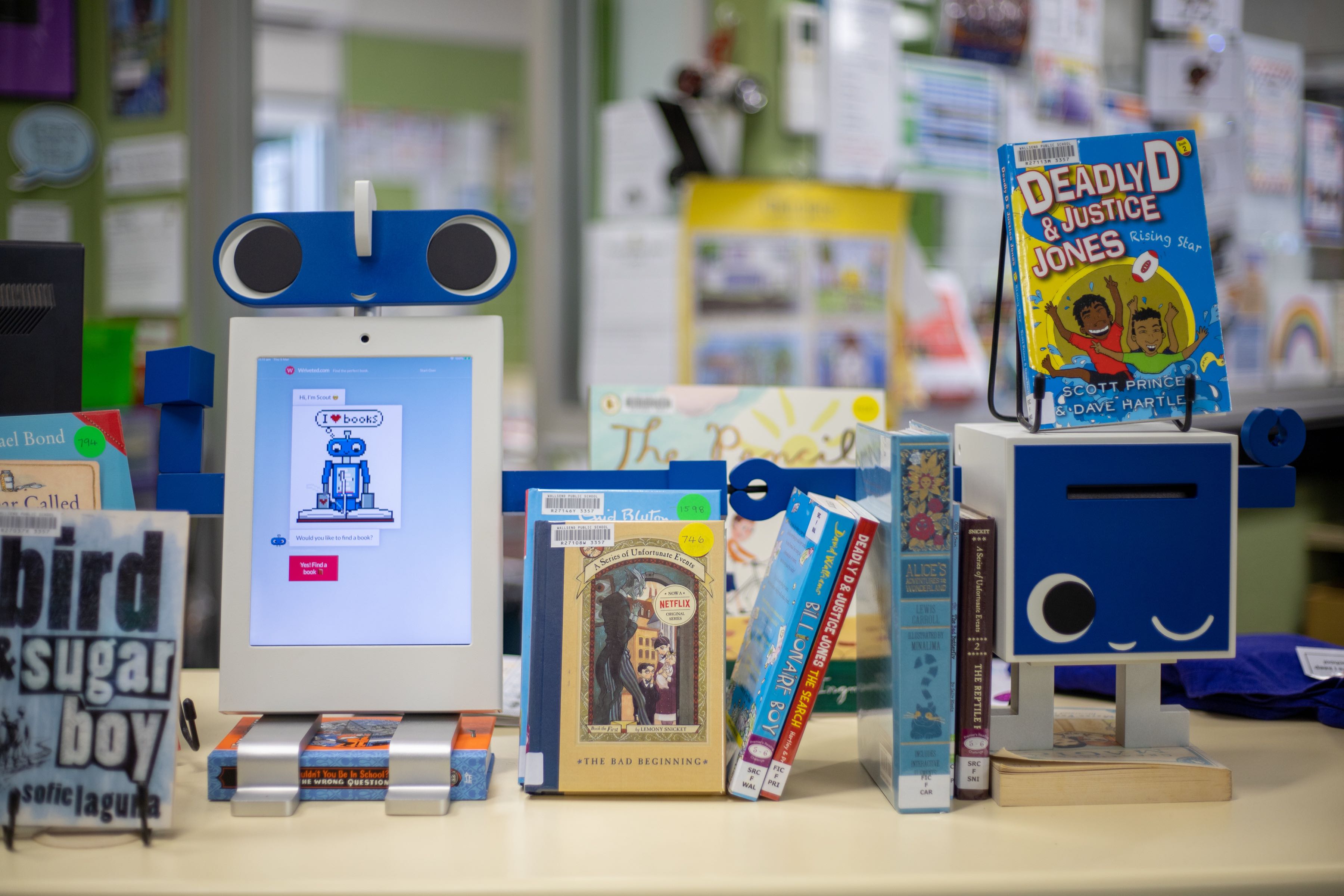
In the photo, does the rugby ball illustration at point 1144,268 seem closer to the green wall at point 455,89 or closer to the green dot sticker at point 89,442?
the green dot sticker at point 89,442

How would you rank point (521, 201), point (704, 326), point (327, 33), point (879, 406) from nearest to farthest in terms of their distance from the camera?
point (879, 406), point (704, 326), point (327, 33), point (521, 201)

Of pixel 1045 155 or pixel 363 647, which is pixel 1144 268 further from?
pixel 363 647

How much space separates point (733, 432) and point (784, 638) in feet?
1.36

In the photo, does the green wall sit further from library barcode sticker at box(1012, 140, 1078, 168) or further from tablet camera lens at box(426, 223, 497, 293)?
library barcode sticker at box(1012, 140, 1078, 168)

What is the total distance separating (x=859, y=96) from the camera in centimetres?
226

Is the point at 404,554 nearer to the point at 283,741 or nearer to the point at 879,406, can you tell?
the point at 283,741

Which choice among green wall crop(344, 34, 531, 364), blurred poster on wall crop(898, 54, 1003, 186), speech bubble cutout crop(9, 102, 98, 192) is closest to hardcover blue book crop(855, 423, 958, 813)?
blurred poster on wall crop(898, 54, 1003, 186)

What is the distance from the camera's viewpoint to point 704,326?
2309 millimetres

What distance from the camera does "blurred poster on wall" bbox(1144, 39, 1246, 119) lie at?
8.26 ft

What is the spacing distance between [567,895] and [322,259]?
0.65 metres

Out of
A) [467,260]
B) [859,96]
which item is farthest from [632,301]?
[467,260]

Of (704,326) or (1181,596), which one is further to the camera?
(704,326)

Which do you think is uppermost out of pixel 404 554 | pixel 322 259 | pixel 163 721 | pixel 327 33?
pixel 327 33

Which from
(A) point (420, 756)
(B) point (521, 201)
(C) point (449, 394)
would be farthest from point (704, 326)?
(B) point (521, 201)
